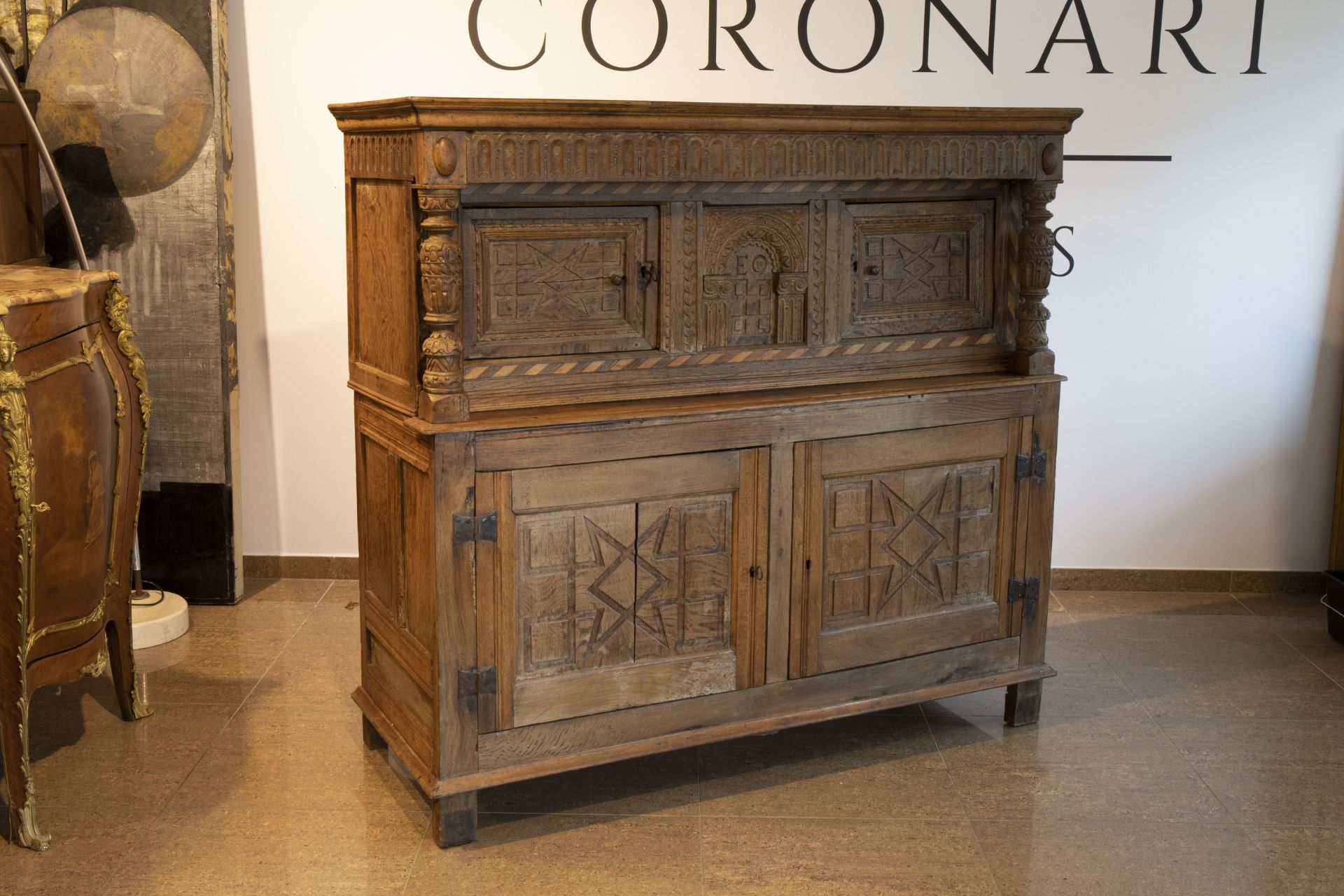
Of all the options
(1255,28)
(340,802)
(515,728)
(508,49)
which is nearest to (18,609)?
(340,802)

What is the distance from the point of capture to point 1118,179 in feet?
15.5

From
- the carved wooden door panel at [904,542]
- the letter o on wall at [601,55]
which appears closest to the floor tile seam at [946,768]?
the carved wooden door panel at [904,542]

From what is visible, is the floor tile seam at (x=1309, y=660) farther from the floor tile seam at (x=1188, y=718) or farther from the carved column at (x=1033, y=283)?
the carved column at (x=1033, y=283)

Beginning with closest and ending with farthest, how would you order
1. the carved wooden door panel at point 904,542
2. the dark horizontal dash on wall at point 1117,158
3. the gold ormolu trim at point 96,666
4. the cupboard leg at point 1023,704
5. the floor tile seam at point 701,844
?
the floor tile seam at point 701,844 → the carved wooden door panel at point 904,542 → the gold ormolu trim at point 96,666 → the cupboard leg at point 1023,704 → the dark horizontal dash on wall at point 1117,158

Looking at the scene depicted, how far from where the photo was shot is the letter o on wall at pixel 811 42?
4.56m

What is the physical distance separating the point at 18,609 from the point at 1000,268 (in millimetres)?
2471

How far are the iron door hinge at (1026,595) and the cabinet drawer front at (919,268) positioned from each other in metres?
0.67

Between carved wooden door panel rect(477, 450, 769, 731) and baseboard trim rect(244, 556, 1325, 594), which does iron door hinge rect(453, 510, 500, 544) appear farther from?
baseboard trim rect(244, 556, 1325, 594)

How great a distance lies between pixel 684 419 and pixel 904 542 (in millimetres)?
712

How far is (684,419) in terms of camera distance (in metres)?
3.18

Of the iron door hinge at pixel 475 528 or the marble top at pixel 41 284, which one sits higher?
the marble top at pixel 41 284

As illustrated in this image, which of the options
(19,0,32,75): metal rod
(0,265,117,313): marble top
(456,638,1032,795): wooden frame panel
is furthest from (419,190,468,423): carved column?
(19,0,32,75): metal rod

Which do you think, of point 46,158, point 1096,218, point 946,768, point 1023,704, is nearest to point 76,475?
point 46,158

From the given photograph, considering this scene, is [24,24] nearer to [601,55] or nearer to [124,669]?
[601,55]
